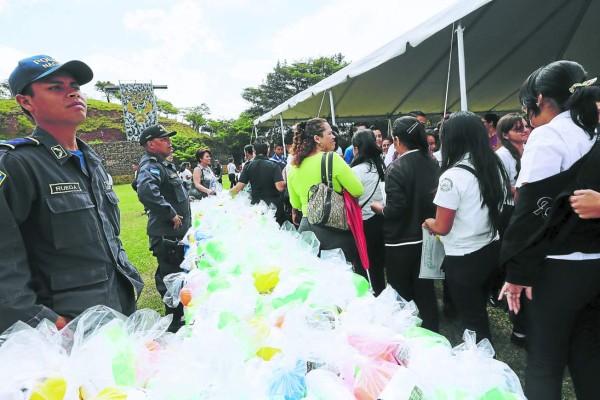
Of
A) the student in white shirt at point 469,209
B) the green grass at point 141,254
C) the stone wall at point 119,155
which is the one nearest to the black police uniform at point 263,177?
the green grass at point 141,254

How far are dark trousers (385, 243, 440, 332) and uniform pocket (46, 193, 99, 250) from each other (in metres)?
1.79

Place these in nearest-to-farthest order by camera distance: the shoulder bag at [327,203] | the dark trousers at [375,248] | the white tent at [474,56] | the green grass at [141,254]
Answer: the shoulder bag at [327,203], the dark trousers at [375,248], the white tent at [474,56], the green grass at [141,254]

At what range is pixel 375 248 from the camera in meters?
3.07

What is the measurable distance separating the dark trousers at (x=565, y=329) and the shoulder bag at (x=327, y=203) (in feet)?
4.24

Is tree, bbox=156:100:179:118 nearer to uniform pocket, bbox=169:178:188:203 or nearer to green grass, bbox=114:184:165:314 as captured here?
green grass, bbox=114:184:165:314

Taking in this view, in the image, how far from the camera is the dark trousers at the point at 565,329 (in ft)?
4.33

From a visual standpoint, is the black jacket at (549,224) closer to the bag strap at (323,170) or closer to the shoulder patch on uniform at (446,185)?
the shoulder patch on uniform at (446,185)

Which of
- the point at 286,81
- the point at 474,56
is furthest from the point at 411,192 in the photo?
the point at 286,81

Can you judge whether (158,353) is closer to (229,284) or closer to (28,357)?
(28,357)

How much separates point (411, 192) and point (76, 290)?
1889mm

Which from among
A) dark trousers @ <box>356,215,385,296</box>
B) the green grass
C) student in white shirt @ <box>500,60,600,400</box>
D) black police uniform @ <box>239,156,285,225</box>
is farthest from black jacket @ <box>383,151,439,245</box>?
the green grass

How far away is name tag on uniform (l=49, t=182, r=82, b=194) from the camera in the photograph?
1310mm

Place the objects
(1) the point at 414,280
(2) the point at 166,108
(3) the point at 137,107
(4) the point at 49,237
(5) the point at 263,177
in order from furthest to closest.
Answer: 1. (2) the point at 166,108
2. (3) the point at 137,107
3. (5) the point at 263,177
4. (1) the point at 414,280
5. (4) the point at 49,237

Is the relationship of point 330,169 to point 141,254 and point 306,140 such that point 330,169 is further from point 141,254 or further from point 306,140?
point 141,254
